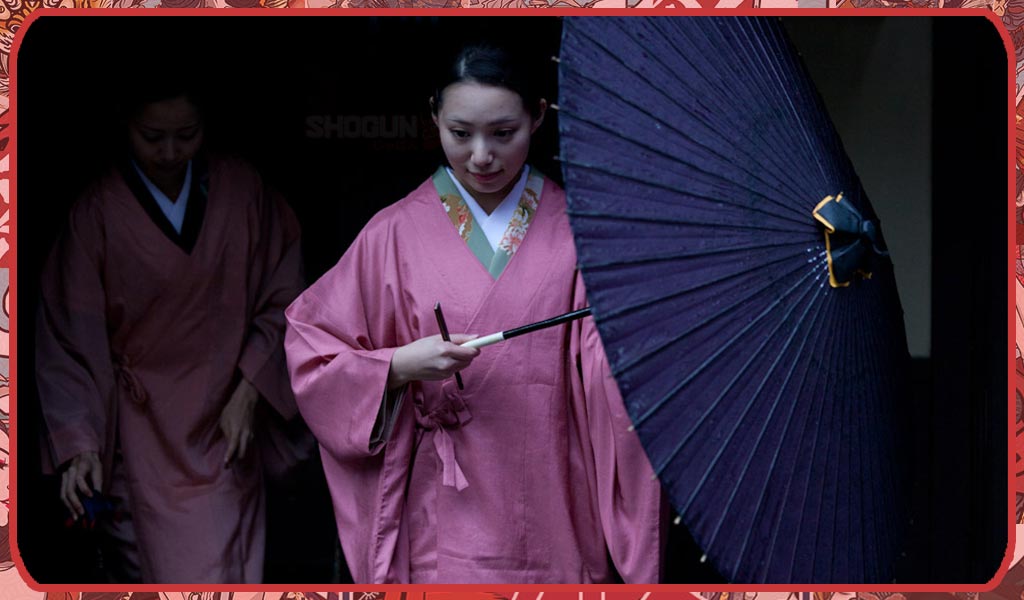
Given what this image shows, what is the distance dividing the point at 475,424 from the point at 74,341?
112cm

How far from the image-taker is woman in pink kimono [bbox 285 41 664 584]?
280 centimetres

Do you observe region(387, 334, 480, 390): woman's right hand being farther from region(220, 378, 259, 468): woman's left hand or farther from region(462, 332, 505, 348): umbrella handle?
region(220, 378, 259, 468): woman's left hand

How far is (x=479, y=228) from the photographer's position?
290 cm

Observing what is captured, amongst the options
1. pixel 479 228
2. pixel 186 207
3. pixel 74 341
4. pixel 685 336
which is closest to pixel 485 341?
pixel 479 228

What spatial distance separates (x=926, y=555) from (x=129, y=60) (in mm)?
2536

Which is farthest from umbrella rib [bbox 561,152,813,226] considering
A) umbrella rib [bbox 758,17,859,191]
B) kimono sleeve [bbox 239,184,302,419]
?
kimono sleeve [bbox 239,184,302,419]

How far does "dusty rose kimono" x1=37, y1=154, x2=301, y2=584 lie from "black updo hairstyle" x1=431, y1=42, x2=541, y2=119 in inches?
30.9

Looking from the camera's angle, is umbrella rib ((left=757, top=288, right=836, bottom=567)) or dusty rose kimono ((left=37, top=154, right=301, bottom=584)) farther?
dusty rose kimono ((left=37, top=154, right=301, bottom=584))

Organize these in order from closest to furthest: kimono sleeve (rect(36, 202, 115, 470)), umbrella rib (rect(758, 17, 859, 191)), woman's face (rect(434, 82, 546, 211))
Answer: umbrella rib (rect(758, 17, 859, 191)) < woman's face (rect(434, 82, 546, 211)) < kimono sleeve (rect(36, 202, 115, 470))

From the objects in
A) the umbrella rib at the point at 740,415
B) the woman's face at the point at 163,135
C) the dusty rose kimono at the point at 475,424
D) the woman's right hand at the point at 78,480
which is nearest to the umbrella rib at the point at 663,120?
the umbrella rib at the point at 740,415

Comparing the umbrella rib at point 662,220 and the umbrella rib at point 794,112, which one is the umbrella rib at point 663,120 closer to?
the umbrella rib at point 662,220

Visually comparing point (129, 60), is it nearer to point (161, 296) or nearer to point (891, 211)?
point (161, 296)

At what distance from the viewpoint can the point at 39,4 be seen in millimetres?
2795

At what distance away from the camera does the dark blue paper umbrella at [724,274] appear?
2129mm
